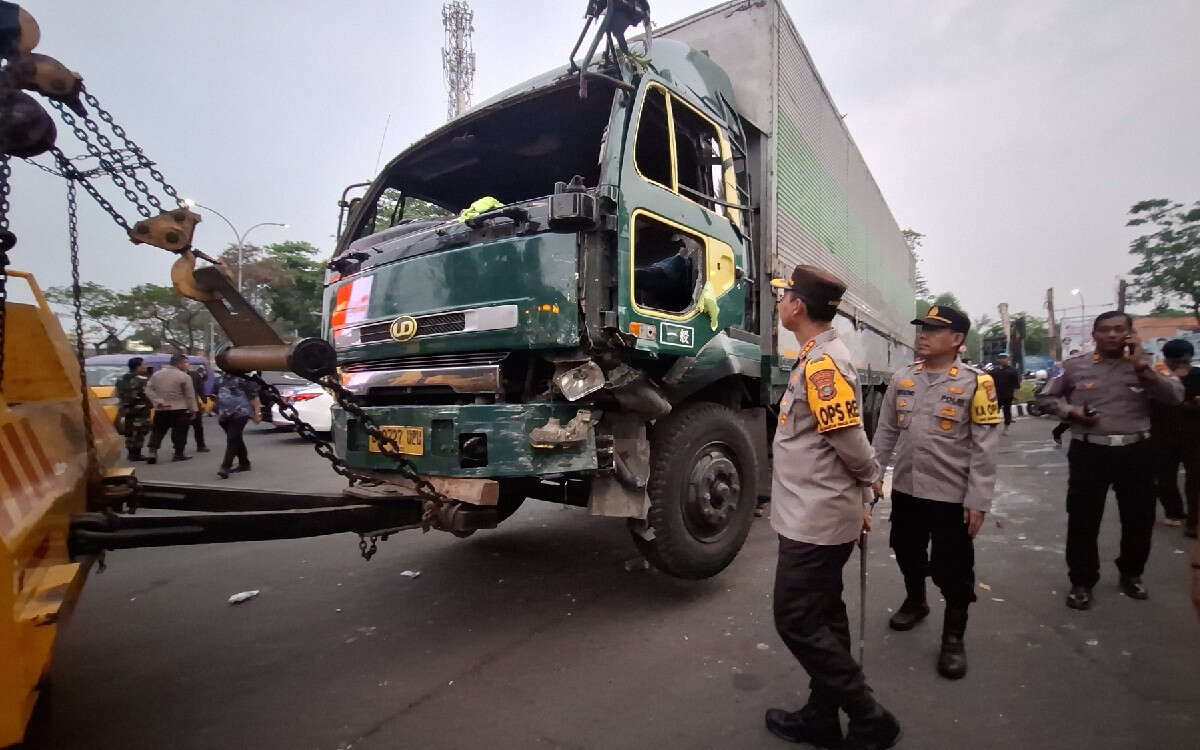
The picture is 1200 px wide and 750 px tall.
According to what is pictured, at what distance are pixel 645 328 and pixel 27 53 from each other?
2.50 meters

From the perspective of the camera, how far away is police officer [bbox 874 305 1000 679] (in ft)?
9.05

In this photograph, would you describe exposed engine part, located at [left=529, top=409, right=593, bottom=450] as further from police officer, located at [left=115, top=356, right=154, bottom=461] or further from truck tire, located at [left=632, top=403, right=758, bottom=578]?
police officer, located at [left=115, top=356, right=154, bottom=461]

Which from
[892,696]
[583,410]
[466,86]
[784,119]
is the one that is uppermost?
[466,86]

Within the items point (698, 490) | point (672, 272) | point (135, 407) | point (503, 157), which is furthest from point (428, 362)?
point (135, 407)

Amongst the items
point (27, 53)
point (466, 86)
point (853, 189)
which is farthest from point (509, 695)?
point (466, 86)

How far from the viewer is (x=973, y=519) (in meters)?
2.75

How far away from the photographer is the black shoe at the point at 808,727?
2174 mm

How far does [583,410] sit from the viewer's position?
2906 millimetres

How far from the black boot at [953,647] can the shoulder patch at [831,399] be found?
1.41m

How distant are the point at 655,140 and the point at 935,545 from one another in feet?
8.50

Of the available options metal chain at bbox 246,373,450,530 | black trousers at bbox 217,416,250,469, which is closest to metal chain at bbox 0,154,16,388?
metal chain at bbox 246,373,450,530

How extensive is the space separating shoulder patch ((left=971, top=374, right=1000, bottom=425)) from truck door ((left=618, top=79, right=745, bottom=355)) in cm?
139

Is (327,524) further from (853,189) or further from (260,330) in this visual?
(853,189)

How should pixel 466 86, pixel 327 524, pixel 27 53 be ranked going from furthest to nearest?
pixel 466 86
pixel 327 524
pixel 27 53
